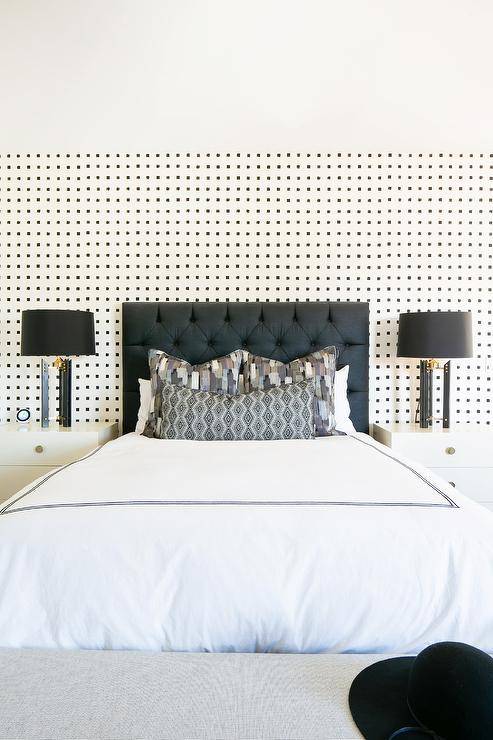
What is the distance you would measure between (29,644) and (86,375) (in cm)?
215

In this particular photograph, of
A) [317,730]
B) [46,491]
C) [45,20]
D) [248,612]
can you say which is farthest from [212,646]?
[45,20]

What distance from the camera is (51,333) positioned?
278cm

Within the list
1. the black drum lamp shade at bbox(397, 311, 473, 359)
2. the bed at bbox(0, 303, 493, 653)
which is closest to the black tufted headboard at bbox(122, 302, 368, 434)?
the black drum lamp shade at bbox(397, 311, 473, 359)

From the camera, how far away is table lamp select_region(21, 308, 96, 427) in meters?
2.78

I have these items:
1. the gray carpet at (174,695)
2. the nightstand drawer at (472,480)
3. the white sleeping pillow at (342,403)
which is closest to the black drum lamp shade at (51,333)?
the white sleeping pillow at (342,403)

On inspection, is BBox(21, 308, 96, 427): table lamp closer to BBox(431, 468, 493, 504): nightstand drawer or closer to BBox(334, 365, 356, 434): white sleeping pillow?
BBox(334, 365, 356, 434): white sleeping pillow

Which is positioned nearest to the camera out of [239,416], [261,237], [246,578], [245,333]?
[246,578]

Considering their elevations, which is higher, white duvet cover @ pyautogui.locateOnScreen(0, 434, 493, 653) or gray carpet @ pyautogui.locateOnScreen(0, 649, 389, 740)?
white duvet cover @ pyautogui.locateOnScreen(0, 434, 493, 653)

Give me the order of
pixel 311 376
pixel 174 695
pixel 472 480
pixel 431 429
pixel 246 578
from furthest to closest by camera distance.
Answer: pixel 431 429 < pixel 311 376 < pixel 472 480 < pixel 246 578 < pixel 174 695

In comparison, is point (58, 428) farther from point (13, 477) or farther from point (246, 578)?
point (246, 578)

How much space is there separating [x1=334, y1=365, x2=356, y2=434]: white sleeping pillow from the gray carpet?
172cm

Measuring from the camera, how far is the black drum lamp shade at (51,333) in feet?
9.10

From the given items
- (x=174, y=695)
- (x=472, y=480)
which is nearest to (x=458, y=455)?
(x=472, y=480)

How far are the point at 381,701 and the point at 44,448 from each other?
7.25ft
